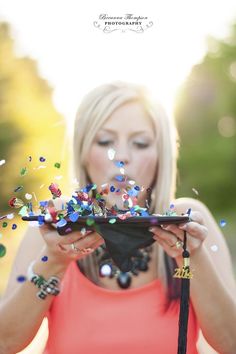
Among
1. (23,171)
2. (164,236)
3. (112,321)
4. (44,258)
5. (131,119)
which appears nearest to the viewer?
(23,171)

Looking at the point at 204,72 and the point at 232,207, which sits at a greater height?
the point at 204,72

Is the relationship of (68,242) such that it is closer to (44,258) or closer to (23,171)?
(44,258)

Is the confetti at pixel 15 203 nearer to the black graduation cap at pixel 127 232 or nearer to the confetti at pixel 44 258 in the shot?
the black graduation cap at pixel 127 232

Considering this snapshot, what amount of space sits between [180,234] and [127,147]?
20.2 inches

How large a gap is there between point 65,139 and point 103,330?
0.69m

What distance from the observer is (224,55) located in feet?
70.1

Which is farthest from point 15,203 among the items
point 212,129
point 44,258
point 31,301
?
point 212,129

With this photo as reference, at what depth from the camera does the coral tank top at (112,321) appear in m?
1.87

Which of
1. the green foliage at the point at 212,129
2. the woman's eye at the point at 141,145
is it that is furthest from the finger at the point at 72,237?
the green foliage at the point at 212,129

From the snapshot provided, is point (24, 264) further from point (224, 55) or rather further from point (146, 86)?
point (224, 55)

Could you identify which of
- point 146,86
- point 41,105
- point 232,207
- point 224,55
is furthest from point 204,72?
point 146,86

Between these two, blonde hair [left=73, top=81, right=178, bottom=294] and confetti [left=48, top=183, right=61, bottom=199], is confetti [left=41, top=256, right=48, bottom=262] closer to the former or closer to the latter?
confetti [left=48, top=183, right=61, bottom=199]

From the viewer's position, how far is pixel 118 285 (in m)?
2.04

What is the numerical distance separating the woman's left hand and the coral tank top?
0.37 m
